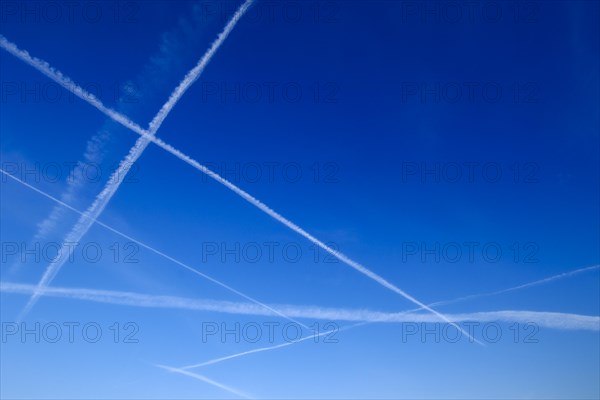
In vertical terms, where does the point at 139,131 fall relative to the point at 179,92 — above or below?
below

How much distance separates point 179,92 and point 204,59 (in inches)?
133

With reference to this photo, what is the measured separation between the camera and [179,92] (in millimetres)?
29500

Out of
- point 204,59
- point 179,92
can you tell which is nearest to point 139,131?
point 179,92

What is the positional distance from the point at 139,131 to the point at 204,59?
8202 mm

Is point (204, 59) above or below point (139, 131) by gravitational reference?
above

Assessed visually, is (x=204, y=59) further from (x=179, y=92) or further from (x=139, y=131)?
(x=139, y=131)

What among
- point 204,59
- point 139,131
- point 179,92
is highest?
point 204,59

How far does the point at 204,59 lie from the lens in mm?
28828

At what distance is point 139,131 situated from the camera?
30438 millimetres

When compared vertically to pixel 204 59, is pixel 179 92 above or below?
below

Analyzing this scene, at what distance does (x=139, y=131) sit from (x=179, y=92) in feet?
15.9
